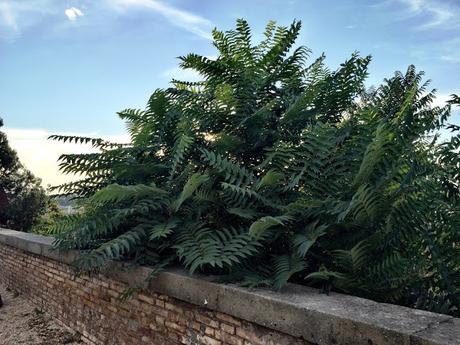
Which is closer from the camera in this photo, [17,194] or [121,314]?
[121,314]

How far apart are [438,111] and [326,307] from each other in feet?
7.82

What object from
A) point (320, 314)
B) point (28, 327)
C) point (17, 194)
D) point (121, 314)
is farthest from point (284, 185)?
point (17, 194)

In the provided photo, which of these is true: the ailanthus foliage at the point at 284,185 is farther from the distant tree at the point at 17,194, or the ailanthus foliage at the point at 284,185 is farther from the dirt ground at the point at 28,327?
the distant tree at the point at 17,194

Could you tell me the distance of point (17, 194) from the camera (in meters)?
18.1

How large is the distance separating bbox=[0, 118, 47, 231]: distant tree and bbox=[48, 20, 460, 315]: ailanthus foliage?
12090 millimetres

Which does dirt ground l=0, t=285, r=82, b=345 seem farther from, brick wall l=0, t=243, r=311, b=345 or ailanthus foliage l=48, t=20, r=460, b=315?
ailanthus foliage l=48, t=20, r=460, b=315

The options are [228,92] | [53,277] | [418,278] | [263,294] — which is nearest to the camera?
[263,294]

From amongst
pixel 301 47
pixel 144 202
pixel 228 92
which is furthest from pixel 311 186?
pixel 301 47

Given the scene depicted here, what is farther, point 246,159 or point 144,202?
point 246,159

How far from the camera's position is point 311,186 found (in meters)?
3.79

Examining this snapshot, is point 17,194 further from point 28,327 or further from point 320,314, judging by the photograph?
point 320,314

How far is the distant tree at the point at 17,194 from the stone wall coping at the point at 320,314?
46.1 ft

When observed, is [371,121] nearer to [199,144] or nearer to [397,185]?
[397,185]

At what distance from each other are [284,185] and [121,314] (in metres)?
2.23
